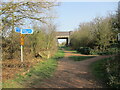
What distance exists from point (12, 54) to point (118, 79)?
23.7 feet

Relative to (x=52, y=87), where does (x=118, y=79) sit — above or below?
above

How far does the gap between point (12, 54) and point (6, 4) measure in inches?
166

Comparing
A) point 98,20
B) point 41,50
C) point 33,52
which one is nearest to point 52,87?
point 33,52

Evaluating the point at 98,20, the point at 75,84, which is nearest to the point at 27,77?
the point at 75,84

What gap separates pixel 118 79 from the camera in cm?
453

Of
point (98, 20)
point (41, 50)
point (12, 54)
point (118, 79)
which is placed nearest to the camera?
point (118, 79)

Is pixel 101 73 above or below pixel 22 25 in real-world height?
below

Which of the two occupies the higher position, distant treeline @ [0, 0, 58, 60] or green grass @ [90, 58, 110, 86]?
distant treeline @ [0, 0, 58, 60]

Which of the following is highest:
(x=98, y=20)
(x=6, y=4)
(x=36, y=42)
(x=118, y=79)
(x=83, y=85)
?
(x=98, y=20)

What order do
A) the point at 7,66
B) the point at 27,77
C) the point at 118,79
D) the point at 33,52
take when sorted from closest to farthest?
the point at 118,79 → the point at 27,77 → the point at 7,66 → the point at 33,52

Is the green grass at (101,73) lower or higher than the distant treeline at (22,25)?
lower

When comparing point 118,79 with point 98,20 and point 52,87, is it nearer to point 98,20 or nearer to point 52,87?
point 52,87

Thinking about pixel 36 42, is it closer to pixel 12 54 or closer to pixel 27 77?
pixel 12 54

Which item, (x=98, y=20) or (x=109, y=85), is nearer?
(x=109, y=85)
